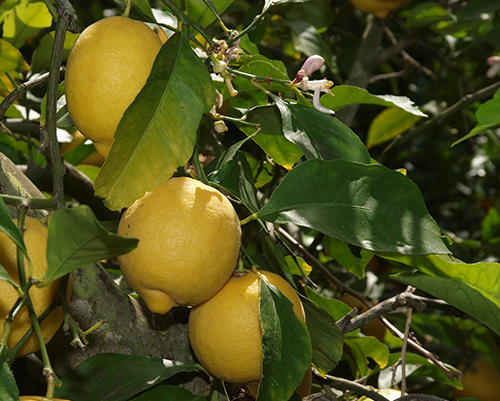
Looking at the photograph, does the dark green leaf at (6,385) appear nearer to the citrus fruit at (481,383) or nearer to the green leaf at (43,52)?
the green leaf at (43,52)

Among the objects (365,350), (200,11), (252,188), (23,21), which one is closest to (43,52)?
(23,21)

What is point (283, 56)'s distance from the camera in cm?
157

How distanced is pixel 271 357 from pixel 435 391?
106 centimetres

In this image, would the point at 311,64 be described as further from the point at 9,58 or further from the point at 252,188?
the point at 9,58

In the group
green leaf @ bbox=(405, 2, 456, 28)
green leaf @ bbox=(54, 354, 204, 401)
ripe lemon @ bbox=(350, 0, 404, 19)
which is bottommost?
green leaf @ bbox=(54, 354, 204, 401)

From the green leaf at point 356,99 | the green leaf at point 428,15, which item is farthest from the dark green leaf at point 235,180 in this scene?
the green leaf at point 428,15

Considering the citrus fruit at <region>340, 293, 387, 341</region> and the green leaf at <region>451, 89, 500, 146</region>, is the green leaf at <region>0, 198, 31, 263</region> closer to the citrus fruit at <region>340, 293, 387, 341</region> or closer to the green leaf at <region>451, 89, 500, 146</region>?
the green leaf at <region>451, 89, 500, 146</region>

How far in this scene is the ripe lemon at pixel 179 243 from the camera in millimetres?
490

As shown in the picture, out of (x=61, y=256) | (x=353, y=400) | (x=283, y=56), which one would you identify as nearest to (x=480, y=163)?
(x=283, y=56)

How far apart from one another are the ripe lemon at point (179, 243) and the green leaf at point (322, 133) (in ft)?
0.43

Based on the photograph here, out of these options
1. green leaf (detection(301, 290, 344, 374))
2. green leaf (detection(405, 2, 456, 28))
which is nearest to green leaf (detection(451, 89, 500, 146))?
green leaf (detection(301, 290, 344, 374))

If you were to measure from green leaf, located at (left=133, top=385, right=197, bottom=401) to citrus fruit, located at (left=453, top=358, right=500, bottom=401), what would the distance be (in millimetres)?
919

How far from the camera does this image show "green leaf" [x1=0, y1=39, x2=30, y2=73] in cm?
97

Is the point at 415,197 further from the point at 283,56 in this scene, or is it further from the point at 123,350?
the point at 283,56
